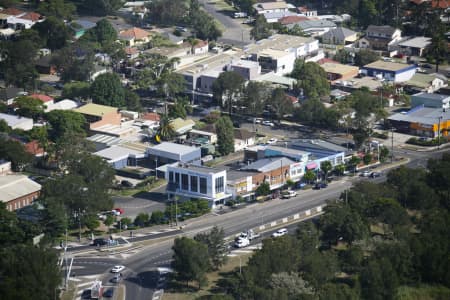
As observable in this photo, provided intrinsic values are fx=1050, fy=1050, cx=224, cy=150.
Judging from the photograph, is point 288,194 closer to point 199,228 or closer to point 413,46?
point 199,228

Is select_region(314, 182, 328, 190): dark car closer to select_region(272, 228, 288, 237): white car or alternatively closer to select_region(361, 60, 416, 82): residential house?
select_region(272, 228, 288, 237): white car

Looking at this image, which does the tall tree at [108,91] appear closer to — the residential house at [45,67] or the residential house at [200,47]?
the residential house at [45,67]

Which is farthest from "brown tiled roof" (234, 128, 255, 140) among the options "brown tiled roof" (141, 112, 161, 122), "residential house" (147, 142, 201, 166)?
"brown tiled roof" (141, 112, 161, 122)

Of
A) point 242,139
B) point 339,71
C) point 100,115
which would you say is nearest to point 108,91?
point 100,115

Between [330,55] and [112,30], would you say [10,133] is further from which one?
[330,55]

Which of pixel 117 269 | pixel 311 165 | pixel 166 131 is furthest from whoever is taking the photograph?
pixel 166 131

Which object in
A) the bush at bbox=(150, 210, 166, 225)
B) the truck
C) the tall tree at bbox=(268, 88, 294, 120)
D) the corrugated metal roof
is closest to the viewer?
the bush at bbox=(150, 210, 166, 225)
